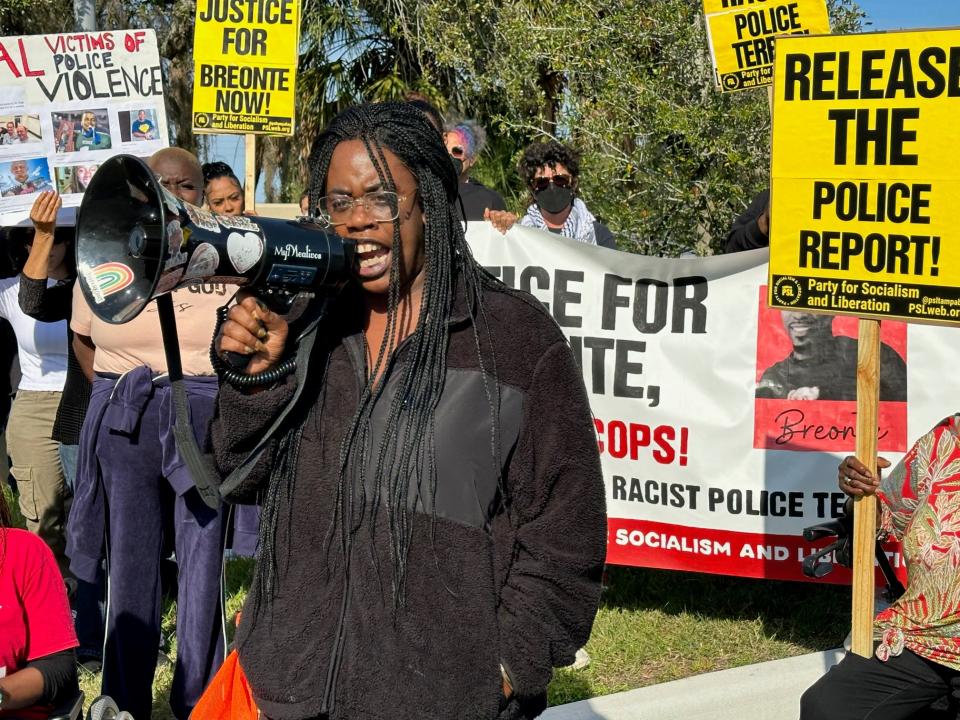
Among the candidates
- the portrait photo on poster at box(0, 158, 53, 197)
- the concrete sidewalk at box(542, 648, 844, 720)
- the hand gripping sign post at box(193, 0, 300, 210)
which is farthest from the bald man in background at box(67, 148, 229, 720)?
the hand gripping sign post at box(193, 0, 300, 210)

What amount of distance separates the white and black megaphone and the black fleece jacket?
0.20 meters

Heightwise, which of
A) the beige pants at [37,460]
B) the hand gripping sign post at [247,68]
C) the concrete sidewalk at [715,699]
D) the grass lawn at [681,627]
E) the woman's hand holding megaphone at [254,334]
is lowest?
the grass lawn at [681,627]

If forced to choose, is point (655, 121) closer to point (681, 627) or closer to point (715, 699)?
point (681, 627)

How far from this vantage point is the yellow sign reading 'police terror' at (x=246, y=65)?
6.71 m

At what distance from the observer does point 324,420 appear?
224 cm

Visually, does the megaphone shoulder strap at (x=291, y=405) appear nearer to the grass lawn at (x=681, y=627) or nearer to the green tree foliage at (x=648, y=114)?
the grass lawn at (x=681, y=627)

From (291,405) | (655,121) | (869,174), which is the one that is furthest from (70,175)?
(291,405)

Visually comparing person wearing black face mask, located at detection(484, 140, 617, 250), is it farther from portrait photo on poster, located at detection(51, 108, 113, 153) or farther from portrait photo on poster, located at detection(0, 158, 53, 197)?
portrait photo on poster, located at detection(0, 158, 53, 197)

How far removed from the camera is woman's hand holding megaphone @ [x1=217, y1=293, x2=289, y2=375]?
6.85 feet

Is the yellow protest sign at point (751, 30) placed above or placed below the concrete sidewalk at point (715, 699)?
above

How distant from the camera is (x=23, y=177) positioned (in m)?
5.86

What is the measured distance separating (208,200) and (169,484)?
147 centimetres

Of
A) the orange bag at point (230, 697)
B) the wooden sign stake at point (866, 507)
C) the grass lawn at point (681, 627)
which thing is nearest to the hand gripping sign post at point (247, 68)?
the grass lawn at point (681, 627)

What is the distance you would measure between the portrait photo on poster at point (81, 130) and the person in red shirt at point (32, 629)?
3187 millimetres
